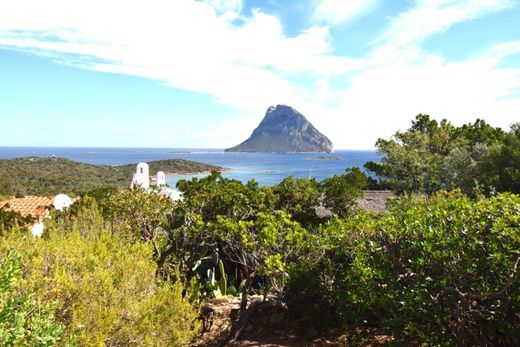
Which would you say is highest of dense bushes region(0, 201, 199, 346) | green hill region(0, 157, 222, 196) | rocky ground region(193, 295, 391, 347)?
dense bushes region(0, 201, 199, 346)

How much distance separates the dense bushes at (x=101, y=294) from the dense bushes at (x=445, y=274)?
255 centimetres

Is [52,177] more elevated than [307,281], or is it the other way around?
[307,281]

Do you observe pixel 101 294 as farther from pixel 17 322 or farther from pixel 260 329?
pixel 260 329

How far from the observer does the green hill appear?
1927 inches

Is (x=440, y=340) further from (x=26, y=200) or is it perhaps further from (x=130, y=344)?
(x=26, y=200)

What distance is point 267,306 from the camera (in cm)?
880

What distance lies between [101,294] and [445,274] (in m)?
4.26

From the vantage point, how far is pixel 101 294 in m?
4.63

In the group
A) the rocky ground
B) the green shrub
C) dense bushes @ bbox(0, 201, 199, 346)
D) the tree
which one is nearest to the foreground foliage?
the tree

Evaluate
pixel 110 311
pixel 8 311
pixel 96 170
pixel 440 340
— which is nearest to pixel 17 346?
pixel 8 311

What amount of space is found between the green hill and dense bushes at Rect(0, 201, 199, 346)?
35.6 meters

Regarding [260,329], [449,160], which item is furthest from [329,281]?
[449,160]

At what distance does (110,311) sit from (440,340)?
4123mm

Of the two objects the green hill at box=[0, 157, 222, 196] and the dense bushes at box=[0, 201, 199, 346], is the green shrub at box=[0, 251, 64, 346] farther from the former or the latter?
the green hill at box=[0, 157, 222, 196]
